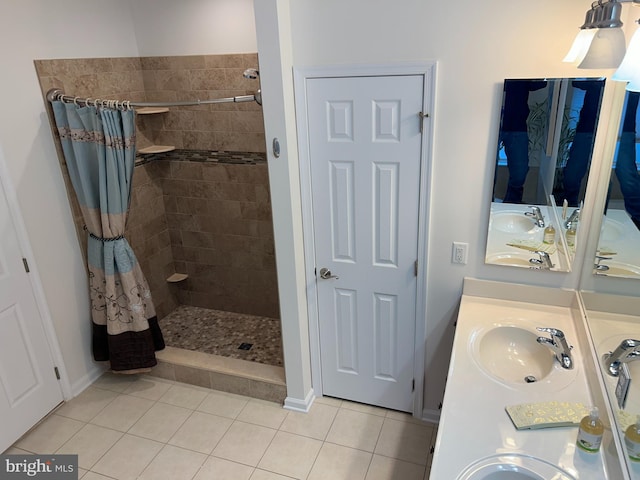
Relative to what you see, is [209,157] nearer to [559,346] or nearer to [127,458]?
[127,458]

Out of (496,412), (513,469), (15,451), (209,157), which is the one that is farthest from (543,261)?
(15,451)

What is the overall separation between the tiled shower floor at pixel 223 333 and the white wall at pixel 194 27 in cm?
219

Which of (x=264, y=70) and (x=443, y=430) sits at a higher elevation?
(x=264, y=70)

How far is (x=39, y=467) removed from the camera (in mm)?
2686

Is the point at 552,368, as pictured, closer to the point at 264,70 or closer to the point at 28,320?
the point at 264,70

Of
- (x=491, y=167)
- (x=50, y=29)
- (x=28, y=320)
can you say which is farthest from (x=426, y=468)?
(x=50, y=29)

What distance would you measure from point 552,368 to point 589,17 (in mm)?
1398

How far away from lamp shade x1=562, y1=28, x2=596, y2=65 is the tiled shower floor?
258cm

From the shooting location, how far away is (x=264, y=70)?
240cm

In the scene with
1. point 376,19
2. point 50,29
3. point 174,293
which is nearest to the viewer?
point 376,19

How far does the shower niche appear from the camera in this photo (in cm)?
329

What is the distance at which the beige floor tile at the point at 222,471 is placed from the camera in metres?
2.57

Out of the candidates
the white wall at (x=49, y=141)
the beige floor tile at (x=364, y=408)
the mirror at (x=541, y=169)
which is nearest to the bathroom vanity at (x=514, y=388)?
the mirror at (x=541, y=169)

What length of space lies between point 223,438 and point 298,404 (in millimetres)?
508
